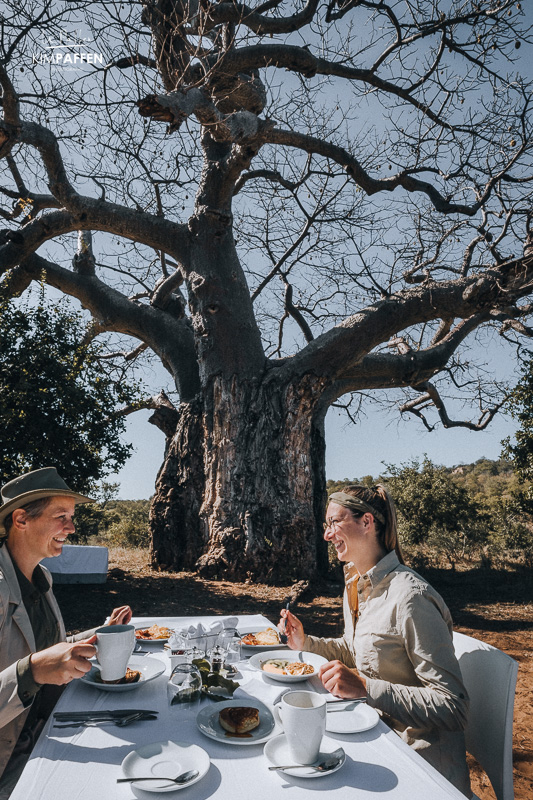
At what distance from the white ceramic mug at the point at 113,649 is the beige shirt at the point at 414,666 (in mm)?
760

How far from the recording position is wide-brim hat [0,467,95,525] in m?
1.96

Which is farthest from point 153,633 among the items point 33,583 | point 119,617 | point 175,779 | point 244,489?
point 244,489

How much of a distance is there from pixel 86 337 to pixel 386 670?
6.33 metres

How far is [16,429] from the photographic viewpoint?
19.7 ft

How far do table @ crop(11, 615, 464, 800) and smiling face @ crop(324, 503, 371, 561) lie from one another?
0.74 meters

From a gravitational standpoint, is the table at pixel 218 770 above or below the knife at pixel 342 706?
below

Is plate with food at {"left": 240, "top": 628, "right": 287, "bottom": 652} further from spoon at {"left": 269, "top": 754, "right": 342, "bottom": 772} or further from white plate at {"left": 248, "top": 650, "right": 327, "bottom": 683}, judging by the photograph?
spoon at {"left": 269, "top": 754, "right": 342, "bottom": 772}

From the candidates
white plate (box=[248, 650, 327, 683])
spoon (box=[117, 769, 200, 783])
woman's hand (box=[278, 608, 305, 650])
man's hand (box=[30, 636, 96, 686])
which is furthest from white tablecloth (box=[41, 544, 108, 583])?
spoon (box=[117, 769, 200, 783])

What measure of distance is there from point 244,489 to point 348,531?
17.3 ft

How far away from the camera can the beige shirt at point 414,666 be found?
1645 millimetres

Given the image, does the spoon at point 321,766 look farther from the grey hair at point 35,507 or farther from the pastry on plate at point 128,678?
the grey hair at point 35,507

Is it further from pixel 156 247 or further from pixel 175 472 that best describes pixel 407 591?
pixel 156 247

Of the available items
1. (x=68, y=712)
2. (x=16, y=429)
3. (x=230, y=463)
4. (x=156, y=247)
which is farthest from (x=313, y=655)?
(x=156, y=247)

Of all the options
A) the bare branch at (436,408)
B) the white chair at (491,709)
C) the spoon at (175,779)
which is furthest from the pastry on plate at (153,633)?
the bare branch at (436,408)
